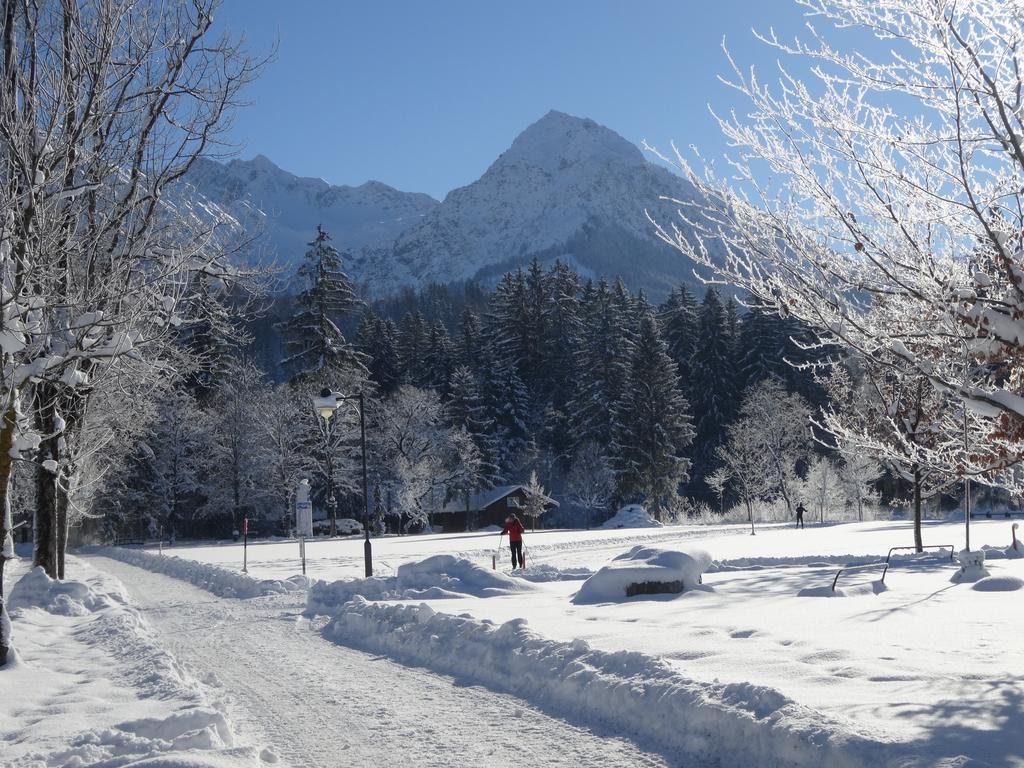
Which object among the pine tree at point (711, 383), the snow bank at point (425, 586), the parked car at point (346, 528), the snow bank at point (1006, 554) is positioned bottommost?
the parked car at point (346, 528)

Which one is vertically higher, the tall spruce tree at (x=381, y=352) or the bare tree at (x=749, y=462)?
the tall spruce tree at (x=381, y=352)

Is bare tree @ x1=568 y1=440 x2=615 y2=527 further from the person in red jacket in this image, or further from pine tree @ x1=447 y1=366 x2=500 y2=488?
the person in red jacket

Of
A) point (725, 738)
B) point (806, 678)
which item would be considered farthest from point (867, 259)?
point (725, 738)

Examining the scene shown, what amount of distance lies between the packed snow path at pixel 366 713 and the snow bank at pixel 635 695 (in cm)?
32

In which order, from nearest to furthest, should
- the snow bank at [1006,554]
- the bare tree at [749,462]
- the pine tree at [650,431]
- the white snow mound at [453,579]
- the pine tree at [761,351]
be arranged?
the white snow mound at [453,579], the snow bank at [1006,554], the bare tree at [749,462], the pine tree at [650,431], the pine tree at [761,351]

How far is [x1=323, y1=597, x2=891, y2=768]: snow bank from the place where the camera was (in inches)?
230

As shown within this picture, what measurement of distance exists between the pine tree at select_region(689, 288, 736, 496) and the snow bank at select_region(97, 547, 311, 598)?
49.5 metres

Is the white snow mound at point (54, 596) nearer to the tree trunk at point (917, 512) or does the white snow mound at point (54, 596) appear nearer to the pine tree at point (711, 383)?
the tree trunk at point (917, 512)

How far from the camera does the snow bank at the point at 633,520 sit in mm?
55338

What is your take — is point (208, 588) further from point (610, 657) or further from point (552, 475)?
point (552, 475)

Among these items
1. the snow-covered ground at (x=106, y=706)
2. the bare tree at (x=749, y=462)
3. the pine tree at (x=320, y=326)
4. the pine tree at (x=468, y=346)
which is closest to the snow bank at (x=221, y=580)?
the snow-covered ground at (x=106, y=706)

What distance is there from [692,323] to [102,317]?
7276cm

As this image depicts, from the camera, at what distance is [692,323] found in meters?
79.1

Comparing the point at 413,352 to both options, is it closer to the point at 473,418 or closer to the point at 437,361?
the point at 437,361
